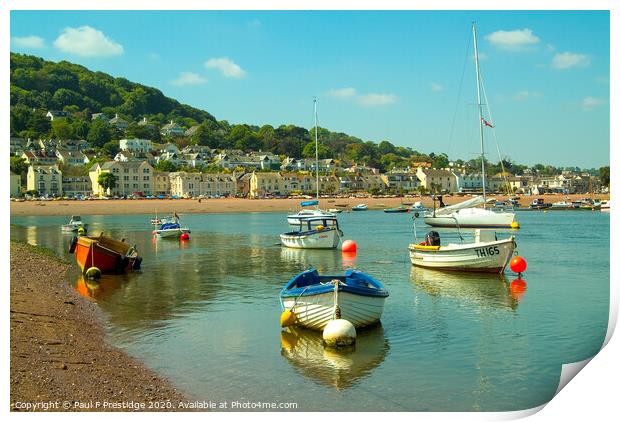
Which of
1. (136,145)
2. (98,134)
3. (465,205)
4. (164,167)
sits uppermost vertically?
(98,134)

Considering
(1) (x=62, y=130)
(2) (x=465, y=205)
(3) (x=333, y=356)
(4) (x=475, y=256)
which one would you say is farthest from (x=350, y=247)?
(1) (x=62, y=130)

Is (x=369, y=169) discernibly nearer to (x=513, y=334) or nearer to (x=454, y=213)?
(x=454, y=213)

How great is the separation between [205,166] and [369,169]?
3590 centimetres

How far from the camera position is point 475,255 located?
2288 centimetres

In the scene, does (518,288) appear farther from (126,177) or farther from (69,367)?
(126,177)

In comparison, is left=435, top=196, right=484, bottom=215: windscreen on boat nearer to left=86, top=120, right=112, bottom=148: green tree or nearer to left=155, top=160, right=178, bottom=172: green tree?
left=155, top=160, right=178, bottom=172: green tree

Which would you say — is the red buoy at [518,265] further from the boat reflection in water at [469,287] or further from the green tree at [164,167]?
the green tree at [164,167]

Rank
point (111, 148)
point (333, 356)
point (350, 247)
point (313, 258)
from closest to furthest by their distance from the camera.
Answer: point (333, 356) → point (313, 258) → point (350, 247) → point (111, 148)

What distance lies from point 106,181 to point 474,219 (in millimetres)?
63022

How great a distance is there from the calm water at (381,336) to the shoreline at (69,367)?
0.50 meters

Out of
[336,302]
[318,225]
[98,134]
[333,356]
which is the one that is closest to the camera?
[333,356]

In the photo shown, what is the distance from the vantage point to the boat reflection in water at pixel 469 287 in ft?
61.1

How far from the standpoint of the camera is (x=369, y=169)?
468 ft

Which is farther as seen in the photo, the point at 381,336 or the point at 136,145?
the point at 136,145
